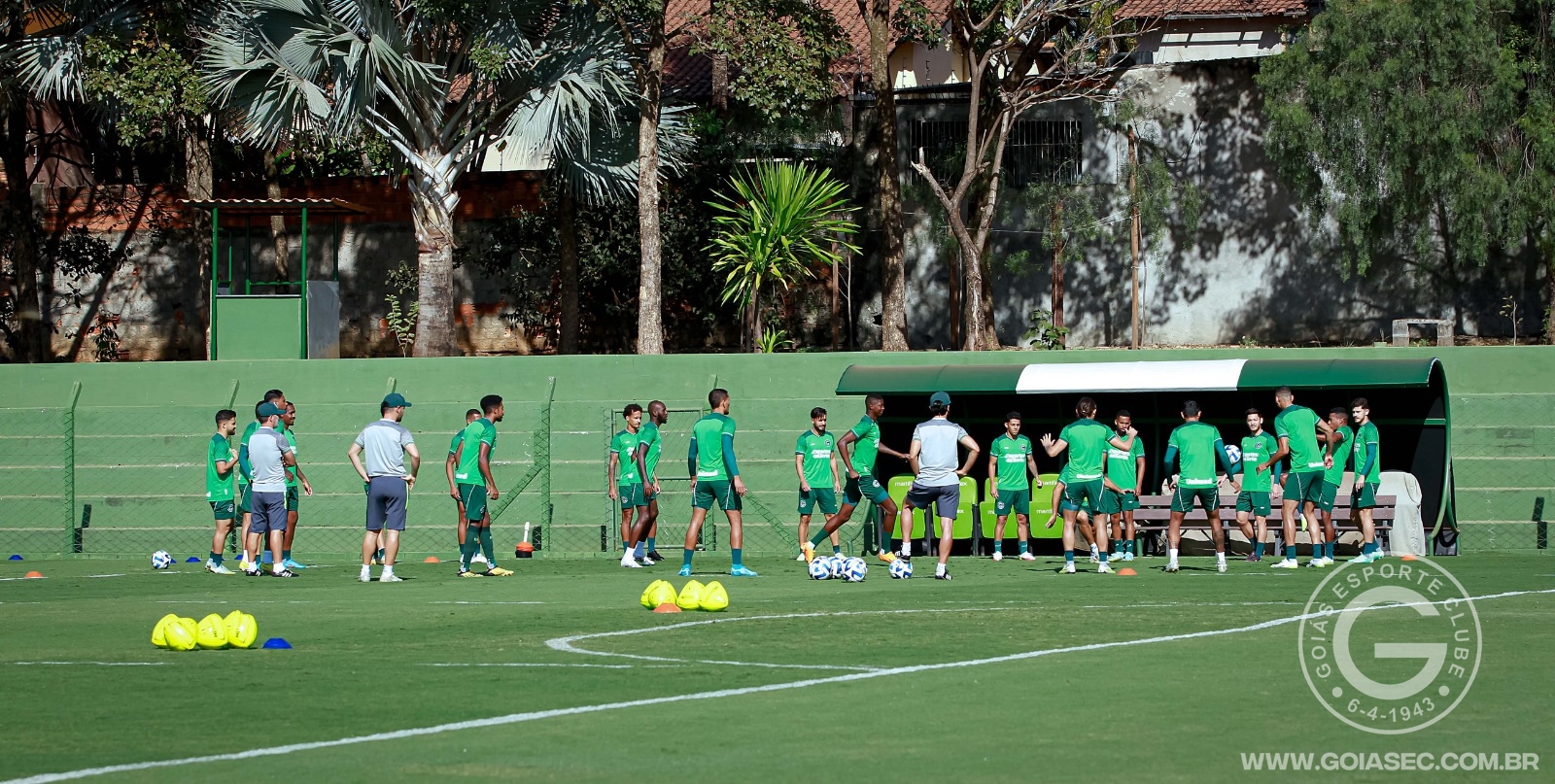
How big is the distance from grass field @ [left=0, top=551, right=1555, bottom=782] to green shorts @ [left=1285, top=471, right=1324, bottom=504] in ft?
9.22

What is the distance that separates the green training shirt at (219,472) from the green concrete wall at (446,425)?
3.28 meters

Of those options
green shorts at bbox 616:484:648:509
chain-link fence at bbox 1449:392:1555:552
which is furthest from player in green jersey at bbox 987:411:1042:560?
chain-link fence at bbox 1449:392:1555:552

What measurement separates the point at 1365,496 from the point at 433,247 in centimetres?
1497

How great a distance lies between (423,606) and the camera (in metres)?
12.5

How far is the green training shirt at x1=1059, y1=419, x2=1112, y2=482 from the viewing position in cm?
1584

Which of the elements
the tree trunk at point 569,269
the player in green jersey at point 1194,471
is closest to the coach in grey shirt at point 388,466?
the player in green jersey at point 1194,471

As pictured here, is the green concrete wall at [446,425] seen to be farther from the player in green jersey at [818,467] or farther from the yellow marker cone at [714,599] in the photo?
the yellow marker cone at [714,599]

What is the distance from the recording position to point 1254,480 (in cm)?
1631

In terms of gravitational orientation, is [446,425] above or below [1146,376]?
below

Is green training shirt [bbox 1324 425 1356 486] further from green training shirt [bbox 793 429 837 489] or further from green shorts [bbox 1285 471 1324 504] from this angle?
green training shirt [bbox 793 429 837 489]

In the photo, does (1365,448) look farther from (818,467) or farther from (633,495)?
(633,495)

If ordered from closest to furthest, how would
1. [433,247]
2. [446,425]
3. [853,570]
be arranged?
1. [853,570]
2. [446,425]
3. [433,247]

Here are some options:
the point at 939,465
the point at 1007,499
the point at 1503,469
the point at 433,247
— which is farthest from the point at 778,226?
the point at 939,465

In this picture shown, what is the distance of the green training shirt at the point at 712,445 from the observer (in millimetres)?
15750
